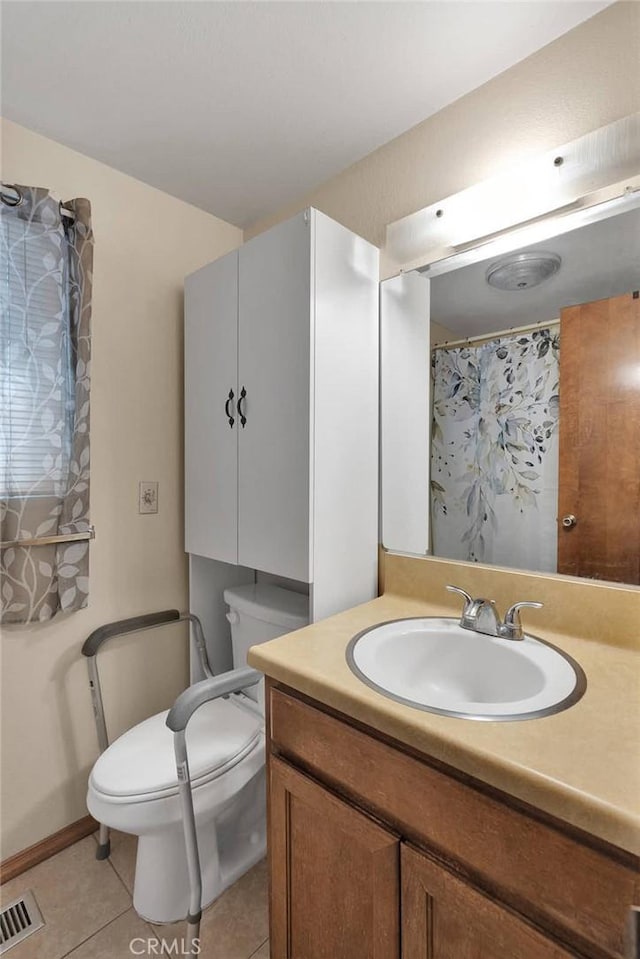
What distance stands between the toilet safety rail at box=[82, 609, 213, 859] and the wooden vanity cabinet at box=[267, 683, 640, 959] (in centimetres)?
75

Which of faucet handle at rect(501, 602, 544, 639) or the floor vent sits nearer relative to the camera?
faucet handle at rect(501, 602, 544, 639)

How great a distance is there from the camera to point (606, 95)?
3.36ft

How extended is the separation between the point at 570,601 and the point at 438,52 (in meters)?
1.41

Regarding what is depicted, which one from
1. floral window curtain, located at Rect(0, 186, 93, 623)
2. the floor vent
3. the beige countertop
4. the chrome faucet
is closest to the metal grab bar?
floral window curtain, located at Rect(0, 186, 93, 623)

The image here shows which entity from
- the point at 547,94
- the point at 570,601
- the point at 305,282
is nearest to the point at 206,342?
the point at 305,282

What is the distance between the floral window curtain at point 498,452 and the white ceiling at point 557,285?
0.19ft

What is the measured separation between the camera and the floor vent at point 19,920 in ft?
3.86

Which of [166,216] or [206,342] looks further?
[166,216]

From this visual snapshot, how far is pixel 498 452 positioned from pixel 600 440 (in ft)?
0.78

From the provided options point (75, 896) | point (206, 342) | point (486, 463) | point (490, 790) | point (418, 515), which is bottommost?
point (75, 896)

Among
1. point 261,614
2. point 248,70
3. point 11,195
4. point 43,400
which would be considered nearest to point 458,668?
A: point 261,614

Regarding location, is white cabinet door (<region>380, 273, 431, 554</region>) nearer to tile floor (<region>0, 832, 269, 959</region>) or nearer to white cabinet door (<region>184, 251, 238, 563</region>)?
white cabinet door (<region>184, 251, 238, 563</region>)

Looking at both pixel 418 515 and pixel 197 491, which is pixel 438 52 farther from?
pixel 197 491

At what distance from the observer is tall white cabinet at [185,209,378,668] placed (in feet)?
3.99
